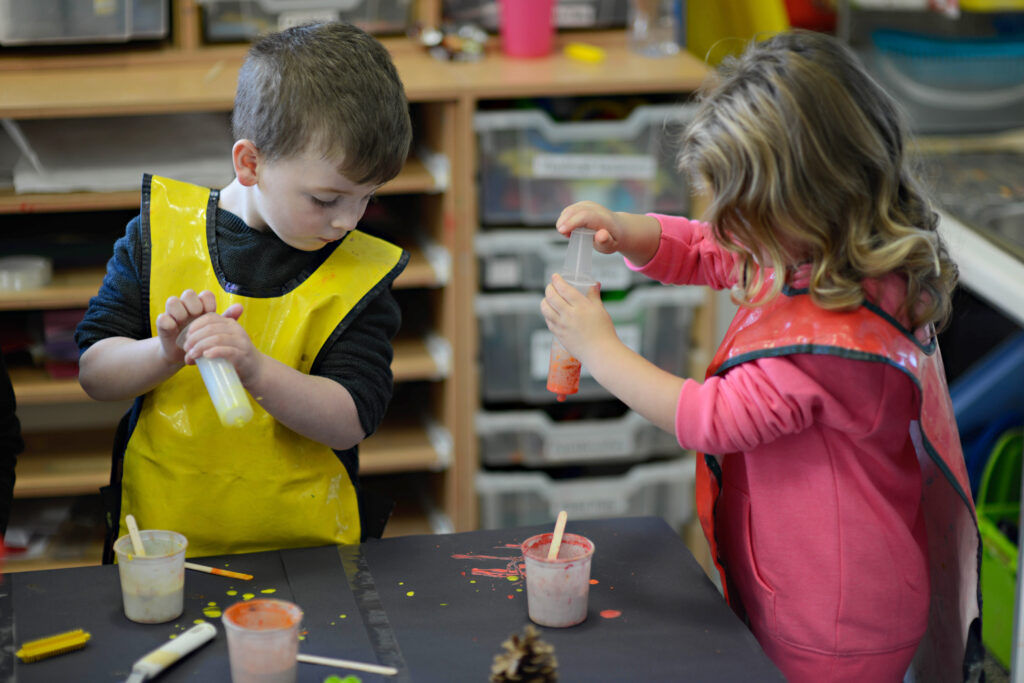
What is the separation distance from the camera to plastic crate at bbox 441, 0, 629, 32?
2.34m

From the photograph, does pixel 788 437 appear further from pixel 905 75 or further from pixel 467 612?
pixel 905 75

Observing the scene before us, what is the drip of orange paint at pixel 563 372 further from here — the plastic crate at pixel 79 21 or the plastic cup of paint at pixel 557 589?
the plastic crate at pixel 79 21

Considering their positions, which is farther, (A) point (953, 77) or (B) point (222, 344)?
(A) point (953, 77)

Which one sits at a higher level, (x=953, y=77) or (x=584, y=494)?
(x=953, y=77)

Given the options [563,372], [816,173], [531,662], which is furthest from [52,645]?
[816,173]

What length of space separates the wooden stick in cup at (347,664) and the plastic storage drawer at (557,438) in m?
1.30

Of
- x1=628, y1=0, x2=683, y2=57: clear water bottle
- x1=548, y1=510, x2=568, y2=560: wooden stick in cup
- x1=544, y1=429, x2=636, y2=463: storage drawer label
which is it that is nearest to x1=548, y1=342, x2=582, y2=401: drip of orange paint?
x1=548, y1=510, x2=568, y2=560: wooden stick in cup

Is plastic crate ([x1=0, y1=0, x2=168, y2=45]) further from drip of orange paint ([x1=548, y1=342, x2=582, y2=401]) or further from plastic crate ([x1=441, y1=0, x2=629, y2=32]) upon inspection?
drip of orange paint ([x1=548, y1=342, x2=582, y2=401])

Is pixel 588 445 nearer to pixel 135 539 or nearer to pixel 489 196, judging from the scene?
pixel 489 196

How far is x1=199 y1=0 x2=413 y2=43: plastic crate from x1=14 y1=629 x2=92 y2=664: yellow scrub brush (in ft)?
4.85

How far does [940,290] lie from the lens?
1.11m

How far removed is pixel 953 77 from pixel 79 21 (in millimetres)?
1797

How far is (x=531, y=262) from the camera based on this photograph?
7.38ft

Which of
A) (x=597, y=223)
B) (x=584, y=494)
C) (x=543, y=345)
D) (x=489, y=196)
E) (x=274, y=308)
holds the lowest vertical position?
(x=584, y=494)
